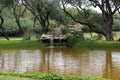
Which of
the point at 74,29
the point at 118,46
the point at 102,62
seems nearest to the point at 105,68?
the point at 102,62

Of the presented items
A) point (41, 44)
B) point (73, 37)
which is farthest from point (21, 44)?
point (73, 37)

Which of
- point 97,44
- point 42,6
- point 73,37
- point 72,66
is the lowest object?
point 72,66

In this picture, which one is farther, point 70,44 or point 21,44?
point 21,44

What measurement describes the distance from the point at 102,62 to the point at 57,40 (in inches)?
345

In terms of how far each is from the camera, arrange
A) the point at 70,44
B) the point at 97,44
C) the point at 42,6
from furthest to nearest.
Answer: the point at 42,6
the point at 70,44
the point at 97,44

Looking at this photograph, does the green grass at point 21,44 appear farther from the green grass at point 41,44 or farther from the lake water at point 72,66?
the lake water at point 72,66

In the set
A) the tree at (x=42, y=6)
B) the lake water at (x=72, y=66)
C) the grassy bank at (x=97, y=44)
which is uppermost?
the tree at (x=42, y=6)

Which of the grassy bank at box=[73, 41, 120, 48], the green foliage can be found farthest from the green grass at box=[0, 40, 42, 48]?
the grassy bank at box=[73, 41, 120, 48]

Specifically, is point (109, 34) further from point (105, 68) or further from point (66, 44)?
point (105, 68)

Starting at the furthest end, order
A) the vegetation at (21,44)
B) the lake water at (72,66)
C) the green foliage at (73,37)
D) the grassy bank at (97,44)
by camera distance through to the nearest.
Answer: the vegetation at (21,44) < the green foliage at (73,37) < the grassy bank at (97,44) < the lake water at (72,66)

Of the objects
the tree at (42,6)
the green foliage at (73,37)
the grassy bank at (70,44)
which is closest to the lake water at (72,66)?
the grassy bank at (70,44)

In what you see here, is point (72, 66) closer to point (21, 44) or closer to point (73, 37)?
point (73, 37)

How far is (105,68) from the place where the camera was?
13.3 meters

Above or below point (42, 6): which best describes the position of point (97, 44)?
below
